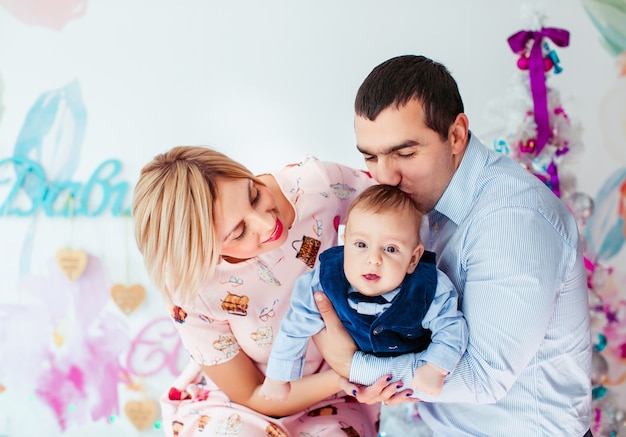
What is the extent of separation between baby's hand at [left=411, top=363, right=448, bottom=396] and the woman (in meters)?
0.39

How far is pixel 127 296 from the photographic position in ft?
9.32

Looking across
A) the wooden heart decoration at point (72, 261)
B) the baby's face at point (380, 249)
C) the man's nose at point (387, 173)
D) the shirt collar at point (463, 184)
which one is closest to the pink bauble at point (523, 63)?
the shirt collar at point (463, 184)

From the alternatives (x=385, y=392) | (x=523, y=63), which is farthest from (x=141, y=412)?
(x=523, y=63)

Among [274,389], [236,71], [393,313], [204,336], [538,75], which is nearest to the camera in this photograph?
[393,313]

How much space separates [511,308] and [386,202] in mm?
375

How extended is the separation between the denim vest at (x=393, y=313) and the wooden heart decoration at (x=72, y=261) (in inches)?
60.9

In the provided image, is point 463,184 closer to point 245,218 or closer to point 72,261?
point 245,218

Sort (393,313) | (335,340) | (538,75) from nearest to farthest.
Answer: (393,313) → (335,340) → (538,75)

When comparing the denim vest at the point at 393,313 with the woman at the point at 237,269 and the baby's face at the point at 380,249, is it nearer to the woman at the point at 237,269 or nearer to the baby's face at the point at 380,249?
the baby's face at the point at 380,249

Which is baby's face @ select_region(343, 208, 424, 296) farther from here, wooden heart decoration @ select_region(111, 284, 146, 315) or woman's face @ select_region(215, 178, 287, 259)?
wooden heart decoration @ select_region(111, 284, 146, 315)

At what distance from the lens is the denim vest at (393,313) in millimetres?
1506

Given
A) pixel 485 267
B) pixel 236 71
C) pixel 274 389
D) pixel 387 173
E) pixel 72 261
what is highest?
pixel 236 71

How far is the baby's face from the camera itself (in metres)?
1.51

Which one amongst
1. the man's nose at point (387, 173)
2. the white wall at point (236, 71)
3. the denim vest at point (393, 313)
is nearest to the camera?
the denim vest at point (393, 313)
